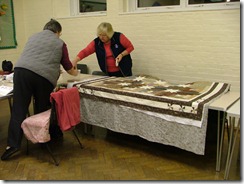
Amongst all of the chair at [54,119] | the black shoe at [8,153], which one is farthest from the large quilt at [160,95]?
the black shoe at [8,153]

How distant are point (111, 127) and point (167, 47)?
1485 mm

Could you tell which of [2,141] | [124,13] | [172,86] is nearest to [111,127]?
[172,86]

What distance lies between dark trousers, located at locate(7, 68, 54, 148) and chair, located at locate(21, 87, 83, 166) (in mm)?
107

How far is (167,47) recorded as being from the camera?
3723 millimetres

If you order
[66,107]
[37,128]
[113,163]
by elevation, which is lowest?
[113,163]

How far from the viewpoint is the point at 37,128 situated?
259 centimetres

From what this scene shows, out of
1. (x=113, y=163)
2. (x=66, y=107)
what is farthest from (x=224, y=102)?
(x=66, y=107)

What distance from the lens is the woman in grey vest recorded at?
A: 8.64 feet

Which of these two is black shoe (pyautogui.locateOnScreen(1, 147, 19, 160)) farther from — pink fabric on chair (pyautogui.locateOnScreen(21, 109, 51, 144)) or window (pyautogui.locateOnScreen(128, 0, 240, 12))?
window (pyautogui.locateOnScreen(128, 0, 240, 12))

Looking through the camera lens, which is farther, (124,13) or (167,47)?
(124,13)

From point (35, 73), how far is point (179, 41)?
6.36 feet

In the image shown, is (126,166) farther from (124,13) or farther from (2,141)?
(124,13)

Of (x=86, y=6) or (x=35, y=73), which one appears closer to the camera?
(x=35, y=73)

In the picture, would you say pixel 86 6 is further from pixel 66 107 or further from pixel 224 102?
pixel 224 102
